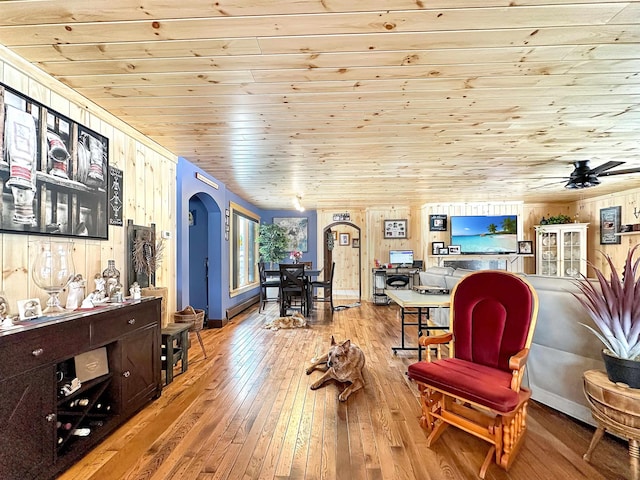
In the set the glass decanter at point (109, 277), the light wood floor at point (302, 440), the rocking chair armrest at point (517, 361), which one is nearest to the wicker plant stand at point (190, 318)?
the light wood floor at point (302, 440)

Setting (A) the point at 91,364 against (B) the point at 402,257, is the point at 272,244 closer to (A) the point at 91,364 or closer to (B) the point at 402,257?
(B) the point at 402,257

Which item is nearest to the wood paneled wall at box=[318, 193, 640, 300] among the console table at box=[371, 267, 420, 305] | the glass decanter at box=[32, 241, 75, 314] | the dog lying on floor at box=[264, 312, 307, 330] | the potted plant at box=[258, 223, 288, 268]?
the console table at box=[371, 267, 420, 305]

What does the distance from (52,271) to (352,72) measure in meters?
2.28

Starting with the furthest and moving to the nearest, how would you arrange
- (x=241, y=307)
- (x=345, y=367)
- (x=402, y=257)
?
(x=402, y=257), (x=241, y=307), (x=345, y=367)

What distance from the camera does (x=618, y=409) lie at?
168 centimetres

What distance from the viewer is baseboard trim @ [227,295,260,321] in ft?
19.0

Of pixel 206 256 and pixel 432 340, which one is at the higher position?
pixel 206 256

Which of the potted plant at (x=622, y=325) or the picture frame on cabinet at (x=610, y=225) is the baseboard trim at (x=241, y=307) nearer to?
the potted plant at (x=622, y=325)

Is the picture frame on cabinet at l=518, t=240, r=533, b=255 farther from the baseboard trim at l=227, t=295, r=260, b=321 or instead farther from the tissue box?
the tissue box

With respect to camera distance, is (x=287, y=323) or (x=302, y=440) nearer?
(x=302, y=440)

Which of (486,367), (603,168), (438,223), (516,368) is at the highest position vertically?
(603,168)

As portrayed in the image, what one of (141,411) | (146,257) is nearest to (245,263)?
(146,257)

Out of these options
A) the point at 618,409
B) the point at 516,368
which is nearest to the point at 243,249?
the point at 516,368

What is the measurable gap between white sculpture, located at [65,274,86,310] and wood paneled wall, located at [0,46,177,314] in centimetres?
16
